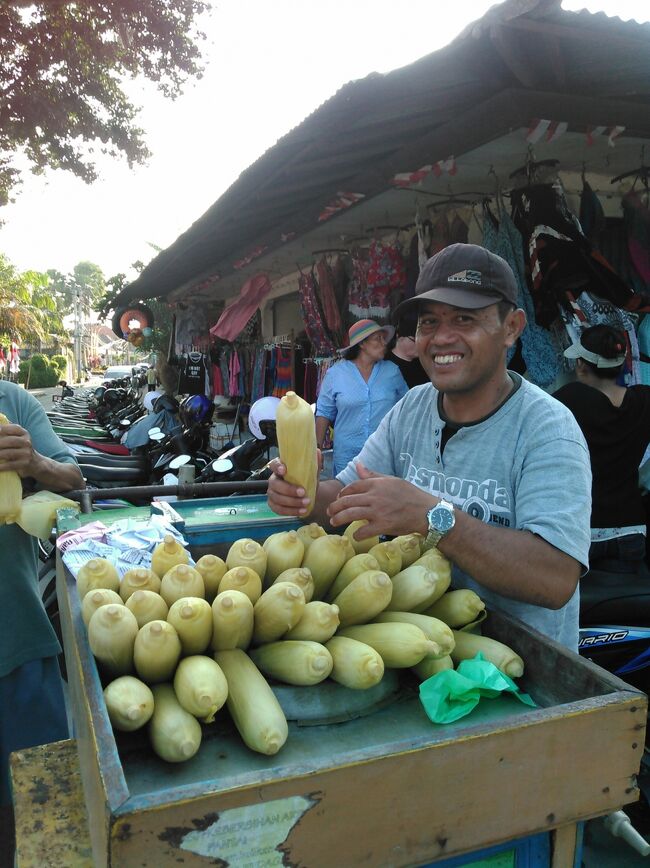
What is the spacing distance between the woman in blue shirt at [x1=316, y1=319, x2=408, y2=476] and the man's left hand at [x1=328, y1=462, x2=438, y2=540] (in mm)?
3180

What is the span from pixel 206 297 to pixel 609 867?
11814mm

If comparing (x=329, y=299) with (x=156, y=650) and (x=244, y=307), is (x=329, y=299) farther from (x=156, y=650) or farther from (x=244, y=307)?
(x=156, y=650)

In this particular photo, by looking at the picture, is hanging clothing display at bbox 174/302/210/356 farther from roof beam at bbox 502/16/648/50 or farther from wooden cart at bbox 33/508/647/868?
wooden cart at bbox 33/508/647/868

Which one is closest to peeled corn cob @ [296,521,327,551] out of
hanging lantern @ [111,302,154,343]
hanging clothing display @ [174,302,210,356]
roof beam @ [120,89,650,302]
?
roof beam @ [120,89,650,302]

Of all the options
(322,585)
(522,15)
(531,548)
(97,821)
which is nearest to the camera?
(97,821)

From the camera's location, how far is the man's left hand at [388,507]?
5.00 ft

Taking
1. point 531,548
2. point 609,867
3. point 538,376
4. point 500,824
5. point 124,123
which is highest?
point 124,123

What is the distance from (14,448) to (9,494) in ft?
0.56

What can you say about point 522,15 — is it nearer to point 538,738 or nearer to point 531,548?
point 531,548

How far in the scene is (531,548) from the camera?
4.83 feet

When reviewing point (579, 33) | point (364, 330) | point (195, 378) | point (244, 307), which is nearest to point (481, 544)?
point (579, 33)

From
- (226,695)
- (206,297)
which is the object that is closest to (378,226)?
(226,695)

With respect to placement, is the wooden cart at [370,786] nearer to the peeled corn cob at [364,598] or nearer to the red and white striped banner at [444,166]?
the peeled corn cob at [364,598]

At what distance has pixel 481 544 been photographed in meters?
1.49
